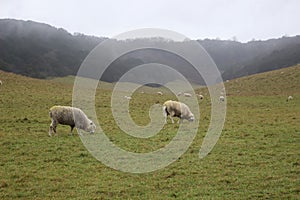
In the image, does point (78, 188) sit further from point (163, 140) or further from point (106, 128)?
point (106, 128)

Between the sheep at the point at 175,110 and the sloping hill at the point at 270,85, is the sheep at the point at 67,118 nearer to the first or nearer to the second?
the sheep at the point at 175,110

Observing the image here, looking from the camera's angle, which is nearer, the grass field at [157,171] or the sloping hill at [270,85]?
the grass field at [157,171]

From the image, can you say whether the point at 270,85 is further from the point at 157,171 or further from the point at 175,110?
the point at 157,171

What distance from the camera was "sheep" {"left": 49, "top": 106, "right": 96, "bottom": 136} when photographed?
17.9m

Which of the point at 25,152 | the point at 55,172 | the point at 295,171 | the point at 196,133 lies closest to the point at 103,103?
the point at 196,133

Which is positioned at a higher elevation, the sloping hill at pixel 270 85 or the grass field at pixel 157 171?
the sloping hill at pixel 270 85

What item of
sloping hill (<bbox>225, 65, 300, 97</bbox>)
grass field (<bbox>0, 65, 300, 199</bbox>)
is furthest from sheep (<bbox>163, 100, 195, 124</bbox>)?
sloping hill (<bbox>225, 65, 300, 97</bbox>)

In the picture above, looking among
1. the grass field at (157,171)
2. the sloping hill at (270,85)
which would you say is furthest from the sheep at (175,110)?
the sloping hill at (270,85)

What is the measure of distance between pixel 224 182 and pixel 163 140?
6651 mm

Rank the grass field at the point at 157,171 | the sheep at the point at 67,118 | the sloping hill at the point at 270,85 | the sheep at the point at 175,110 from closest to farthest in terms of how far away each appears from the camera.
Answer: the grass field at the point at 157,171, the sheep at the point at 67,118, the sheep at the point at 175,110, the sloping hill at the point at 270,85

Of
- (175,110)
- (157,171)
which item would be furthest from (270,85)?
(157,171)

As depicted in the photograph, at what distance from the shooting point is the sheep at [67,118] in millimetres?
17891

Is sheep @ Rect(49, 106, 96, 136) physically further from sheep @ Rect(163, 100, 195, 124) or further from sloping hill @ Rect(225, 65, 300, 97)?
sloping hill @ Rect(225, 65, 300, 97)

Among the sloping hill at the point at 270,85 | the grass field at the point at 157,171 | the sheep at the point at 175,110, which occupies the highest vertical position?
the sloping hill at the point at 270,85
